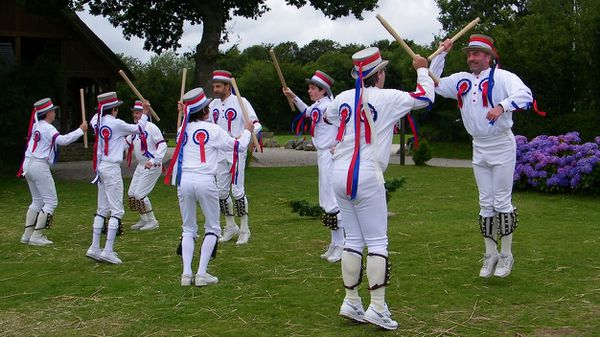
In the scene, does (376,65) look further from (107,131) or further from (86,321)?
(107,131)

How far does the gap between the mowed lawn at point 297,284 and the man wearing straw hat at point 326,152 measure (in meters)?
0.44

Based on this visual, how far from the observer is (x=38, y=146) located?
1020cm

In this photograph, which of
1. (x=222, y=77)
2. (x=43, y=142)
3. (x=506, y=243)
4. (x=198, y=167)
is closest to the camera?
(x=198, y=167)

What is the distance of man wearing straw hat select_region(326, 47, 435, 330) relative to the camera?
19.5 feet

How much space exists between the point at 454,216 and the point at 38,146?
23.0 feet

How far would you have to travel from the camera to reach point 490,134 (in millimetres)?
7422

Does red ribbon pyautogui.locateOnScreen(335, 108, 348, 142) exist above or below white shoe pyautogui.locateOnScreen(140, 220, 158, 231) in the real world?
above

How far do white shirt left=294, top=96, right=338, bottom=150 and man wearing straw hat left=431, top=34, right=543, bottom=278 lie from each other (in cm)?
168

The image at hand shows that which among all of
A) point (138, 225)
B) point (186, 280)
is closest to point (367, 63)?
point (186, 280)

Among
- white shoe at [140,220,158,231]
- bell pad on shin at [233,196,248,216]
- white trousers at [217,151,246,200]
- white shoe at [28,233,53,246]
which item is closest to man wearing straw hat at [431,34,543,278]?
white trousers at [217,151,246,200]

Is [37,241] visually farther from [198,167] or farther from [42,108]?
[198,167]

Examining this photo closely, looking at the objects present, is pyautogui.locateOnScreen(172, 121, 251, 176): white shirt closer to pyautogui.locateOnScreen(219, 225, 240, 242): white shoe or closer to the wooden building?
pyautogui.locateOnScreen(219, 225, 240, 242): white shoe

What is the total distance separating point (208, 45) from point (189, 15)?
2961mm

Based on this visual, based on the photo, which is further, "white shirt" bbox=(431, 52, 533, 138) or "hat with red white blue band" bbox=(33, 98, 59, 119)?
"hat with red white blue band" bbox=(33, 98, 59, 119)
